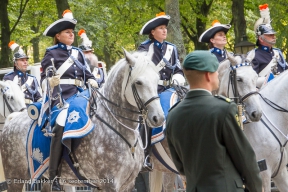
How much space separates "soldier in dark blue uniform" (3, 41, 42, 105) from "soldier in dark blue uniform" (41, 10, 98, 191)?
4060 mm

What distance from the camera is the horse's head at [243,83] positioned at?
8320 millimetres

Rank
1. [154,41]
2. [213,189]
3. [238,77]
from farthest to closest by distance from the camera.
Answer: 1. [154,41]
2. [238,77]
3. [213,189]

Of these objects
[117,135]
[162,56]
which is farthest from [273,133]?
[162,56]

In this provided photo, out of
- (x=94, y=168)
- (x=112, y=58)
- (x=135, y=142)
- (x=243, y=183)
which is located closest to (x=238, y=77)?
(x=135, y=142)

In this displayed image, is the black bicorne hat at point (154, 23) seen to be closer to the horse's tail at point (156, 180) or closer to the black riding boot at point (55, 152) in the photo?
the horse's tail at point (156, 180)

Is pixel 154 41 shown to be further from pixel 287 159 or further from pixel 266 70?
pixel 287 159

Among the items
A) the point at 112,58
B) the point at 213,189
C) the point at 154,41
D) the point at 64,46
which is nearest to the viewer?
the point at 213,189

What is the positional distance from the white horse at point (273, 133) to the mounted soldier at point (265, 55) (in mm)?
935

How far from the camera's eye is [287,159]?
891 centimetres

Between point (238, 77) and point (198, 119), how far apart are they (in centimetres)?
389

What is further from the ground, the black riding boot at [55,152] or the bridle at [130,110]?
the bridle at [130,110]

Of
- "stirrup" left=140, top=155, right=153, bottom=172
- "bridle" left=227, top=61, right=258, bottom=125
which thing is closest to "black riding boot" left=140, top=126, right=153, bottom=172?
"stirrup" left=140, top=155, right=153, bottom=172

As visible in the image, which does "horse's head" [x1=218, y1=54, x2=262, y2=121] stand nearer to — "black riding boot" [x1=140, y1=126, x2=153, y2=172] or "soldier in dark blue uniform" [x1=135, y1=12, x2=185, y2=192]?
"soldier in dark blue uniform" [x1=135, y1=12, x2=185, y2=192]

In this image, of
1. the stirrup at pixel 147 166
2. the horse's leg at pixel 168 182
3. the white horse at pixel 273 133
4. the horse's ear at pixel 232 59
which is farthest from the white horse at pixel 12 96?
the white horse at pixel 273 133
